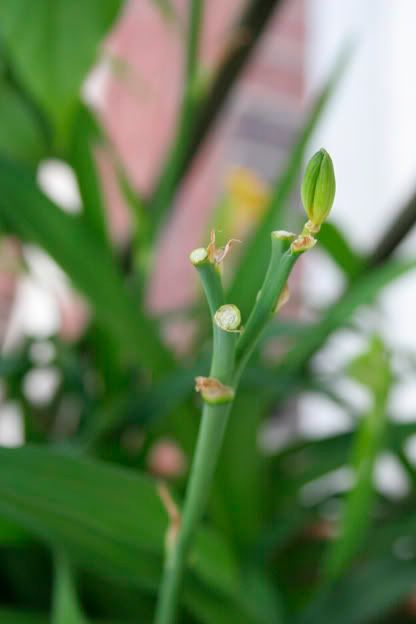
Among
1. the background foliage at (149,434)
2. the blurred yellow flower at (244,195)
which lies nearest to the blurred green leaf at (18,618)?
the background foliage at (149,434)

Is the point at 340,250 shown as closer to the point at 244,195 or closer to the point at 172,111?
the point at 244,195

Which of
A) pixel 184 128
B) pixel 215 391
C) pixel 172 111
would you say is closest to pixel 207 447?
pixel 215 391

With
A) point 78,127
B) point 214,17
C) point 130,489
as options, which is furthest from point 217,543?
point 214,17

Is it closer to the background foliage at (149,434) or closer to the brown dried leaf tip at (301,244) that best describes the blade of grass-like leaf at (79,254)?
the background foliage at (149,434)

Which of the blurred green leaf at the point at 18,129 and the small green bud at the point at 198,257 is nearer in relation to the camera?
the small green bud at the point at 198,257

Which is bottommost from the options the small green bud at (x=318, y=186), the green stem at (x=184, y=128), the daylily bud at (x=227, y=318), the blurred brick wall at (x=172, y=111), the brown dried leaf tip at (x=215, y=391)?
the brown dried leaf tip at (x=215, y=391)

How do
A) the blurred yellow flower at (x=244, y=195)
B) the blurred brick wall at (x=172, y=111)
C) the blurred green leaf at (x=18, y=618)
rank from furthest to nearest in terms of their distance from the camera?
the blurred brick wall at (x=172, y=111) < the blurred yellow flower at (x=244, y=195) < the blurred green leaf at (x=18, y=618)

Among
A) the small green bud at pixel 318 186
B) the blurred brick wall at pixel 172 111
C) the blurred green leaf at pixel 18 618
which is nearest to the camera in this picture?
the small green bud at pixel 318 186
